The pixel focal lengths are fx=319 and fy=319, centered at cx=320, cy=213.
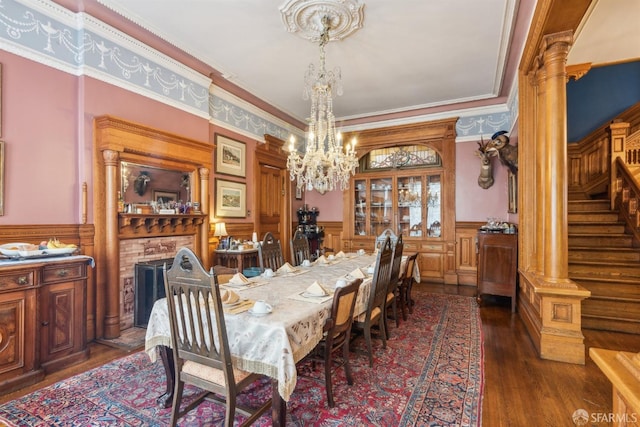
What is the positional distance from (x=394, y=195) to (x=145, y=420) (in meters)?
5.57

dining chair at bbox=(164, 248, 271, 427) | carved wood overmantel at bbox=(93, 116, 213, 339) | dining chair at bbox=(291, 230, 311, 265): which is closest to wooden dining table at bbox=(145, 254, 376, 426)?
dining chair at bbox=(164, 248, 271, 427)

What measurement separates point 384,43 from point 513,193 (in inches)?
117

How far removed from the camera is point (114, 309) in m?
3.34

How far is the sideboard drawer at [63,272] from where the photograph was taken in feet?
8.45

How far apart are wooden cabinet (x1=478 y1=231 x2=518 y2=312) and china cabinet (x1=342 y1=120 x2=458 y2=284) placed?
59.8 inches

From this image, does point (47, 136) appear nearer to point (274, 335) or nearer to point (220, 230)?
point (220, 230)

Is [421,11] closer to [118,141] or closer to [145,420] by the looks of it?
[118,141]

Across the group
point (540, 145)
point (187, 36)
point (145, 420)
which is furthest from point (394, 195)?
point (145, 420)

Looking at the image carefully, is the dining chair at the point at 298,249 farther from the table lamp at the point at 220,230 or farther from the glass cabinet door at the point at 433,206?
the glass cabinet door at the point at 433,206

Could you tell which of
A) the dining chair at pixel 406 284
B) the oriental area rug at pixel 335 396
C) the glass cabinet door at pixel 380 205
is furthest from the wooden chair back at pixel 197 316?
the glass cabinet door at pixel 380 205

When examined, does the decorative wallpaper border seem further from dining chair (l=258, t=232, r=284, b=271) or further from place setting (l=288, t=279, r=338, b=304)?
place setting (l=288, t=279, r=338, b=304)

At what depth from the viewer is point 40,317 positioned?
2518 mm

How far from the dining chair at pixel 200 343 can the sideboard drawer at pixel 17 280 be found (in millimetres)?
1468

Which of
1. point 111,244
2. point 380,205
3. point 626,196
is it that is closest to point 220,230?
point 111,244
